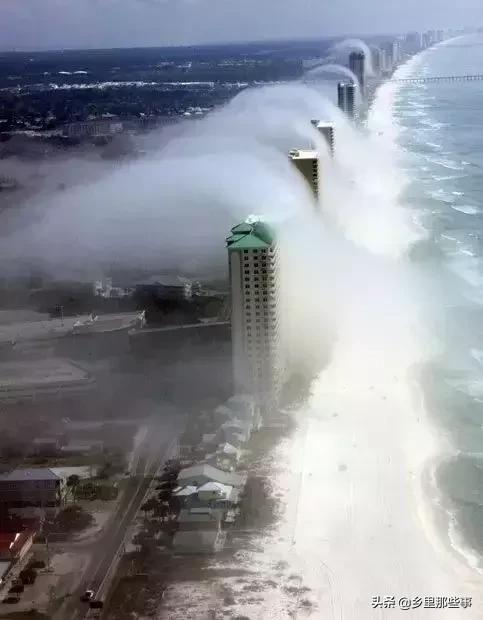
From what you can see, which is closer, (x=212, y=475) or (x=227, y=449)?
(x=212, y=475)

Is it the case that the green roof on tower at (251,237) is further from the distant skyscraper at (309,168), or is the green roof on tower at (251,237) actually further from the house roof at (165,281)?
the distant skyscraper at (309,168)

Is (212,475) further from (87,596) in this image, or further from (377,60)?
(377,60)

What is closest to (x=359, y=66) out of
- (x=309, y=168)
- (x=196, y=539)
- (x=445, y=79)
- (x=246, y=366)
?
(x=445, y=79)

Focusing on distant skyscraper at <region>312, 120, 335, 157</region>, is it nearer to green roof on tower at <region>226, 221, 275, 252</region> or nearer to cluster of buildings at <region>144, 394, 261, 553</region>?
green roof on tower at <region>226, 221, 275, 252</region>

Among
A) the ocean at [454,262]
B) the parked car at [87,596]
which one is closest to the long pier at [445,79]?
the ocean at [454,262]

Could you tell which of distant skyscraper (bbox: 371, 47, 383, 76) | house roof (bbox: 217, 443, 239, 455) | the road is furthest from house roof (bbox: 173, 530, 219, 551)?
distant skyscraper (bbox: 371, 47, 383, 76)

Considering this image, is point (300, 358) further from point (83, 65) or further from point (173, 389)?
point (83, 65)
